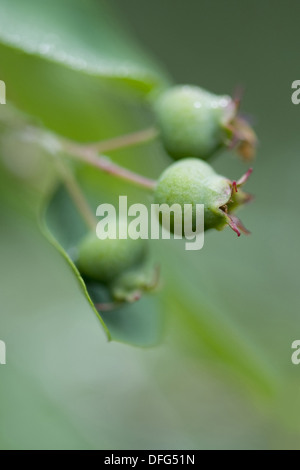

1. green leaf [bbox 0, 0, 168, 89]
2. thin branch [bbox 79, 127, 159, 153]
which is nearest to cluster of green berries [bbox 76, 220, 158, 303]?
thin branch [bbox 79, 127, 159, 153]

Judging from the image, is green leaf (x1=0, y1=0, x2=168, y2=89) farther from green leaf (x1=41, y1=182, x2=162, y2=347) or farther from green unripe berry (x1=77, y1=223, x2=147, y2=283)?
green unripe berry (x1=77, y1=223, x2=147, y2=283)

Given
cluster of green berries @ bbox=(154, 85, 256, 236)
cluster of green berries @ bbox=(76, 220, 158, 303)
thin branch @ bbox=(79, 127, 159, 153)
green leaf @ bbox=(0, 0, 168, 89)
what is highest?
green leaf @ bbox=(0, 0, 168, 89)

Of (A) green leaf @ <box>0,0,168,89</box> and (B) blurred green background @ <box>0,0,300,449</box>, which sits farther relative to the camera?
(B) blurred green background @ <box>0,0,300,449</box>

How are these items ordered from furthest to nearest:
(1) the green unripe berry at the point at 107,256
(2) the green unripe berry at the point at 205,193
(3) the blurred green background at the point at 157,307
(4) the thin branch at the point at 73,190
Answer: (3) the blurred green background at the point at 157,307 → (4) the thin branch at the point at 73,190 → (1) the green unripe berry at the point at 107,256 → (2) the green unripe berry at the point at 205,193

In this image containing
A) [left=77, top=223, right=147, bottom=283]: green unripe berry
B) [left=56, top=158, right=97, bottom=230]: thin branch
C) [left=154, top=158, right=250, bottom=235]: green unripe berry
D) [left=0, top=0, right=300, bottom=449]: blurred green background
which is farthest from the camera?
[left=0, top=0, right=300, bottom=449]: blurred green background

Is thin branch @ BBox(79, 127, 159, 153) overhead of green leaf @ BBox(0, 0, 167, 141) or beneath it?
beneath

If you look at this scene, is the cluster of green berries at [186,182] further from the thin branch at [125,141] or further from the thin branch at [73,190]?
the thin branch at [73,190]

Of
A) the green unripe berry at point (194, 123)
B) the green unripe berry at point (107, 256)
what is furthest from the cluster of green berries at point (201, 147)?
the green unripe berry at point (107, 256)
